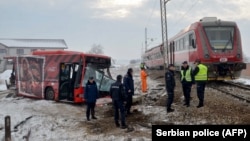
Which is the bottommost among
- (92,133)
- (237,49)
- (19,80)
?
(92,133)

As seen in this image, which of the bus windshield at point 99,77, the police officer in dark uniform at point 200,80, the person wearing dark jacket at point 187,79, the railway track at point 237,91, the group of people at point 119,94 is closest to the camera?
the group of people at point 119,94

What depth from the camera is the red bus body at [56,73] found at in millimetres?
16359

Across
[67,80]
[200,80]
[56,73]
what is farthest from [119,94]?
[56,73]

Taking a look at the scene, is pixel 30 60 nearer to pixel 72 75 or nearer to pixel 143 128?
pixel 72 75

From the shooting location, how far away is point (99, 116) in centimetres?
1367

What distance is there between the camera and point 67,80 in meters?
17.0

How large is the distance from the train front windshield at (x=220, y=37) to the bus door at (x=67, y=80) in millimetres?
7299

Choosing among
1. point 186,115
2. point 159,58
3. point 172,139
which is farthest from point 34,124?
point 159,58

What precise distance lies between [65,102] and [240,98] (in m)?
8.23

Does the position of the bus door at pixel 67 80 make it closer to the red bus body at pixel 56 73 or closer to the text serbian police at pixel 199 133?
the red bus body at pixel 56 73

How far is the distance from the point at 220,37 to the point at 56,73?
29.0 ft

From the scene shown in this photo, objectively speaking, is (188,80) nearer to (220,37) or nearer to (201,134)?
(201,134)

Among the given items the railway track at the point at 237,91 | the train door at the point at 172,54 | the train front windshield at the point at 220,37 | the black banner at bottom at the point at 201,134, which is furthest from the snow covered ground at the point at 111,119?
the train door at the point at 172,54

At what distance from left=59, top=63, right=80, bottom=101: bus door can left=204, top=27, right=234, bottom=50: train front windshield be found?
23.9 ft
